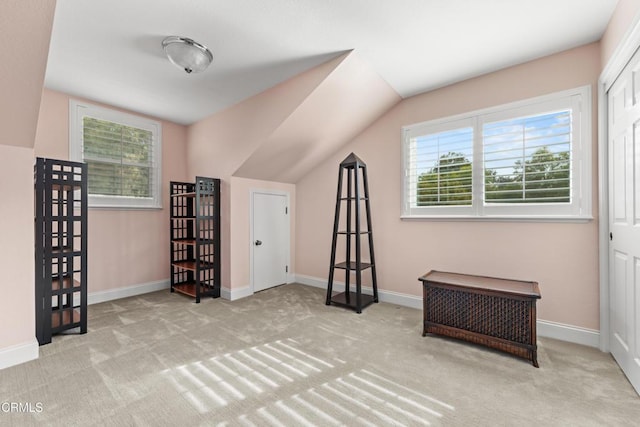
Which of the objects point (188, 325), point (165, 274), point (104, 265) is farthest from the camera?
point (165, 274)

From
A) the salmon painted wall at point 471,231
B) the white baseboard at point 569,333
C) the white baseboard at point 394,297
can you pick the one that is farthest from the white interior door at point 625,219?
the white baseboard at point 394,297

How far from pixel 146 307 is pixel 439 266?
3.60m

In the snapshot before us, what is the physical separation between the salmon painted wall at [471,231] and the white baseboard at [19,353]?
3181mm

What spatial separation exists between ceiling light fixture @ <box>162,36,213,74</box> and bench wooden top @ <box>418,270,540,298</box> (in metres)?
2.90

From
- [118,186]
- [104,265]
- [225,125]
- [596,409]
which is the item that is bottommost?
[596,409]

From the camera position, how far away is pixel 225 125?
3963 mm

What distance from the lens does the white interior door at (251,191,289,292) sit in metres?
4.21

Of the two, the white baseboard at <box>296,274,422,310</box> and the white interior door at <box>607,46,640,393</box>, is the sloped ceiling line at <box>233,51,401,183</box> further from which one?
the white interior door at <box>607,46,640,393</box>

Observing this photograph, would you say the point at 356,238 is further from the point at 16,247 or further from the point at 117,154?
the point at 117,154

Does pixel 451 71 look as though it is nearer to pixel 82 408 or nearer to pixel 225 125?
pixel 225 125

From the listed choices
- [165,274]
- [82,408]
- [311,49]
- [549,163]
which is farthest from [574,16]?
[165,274]

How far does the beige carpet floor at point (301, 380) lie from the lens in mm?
1642

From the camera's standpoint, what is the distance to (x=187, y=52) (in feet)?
7.98

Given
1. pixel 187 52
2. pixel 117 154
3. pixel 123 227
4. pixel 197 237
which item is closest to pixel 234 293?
pixel 197 237
